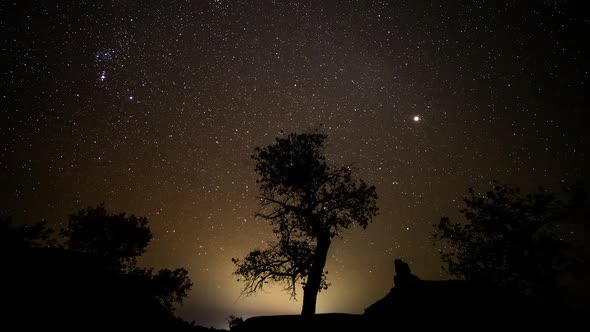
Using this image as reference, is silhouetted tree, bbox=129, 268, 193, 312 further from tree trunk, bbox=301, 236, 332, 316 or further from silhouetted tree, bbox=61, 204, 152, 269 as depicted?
tree trunk, bbox=301, 236, 332, 316

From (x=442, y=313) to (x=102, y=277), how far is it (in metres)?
19.5

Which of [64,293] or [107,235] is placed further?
[107,235]

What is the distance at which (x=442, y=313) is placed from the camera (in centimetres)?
1184

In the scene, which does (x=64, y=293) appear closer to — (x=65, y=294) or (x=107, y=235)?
(x=65, y=294)

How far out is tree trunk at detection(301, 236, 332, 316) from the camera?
16141 millimetres

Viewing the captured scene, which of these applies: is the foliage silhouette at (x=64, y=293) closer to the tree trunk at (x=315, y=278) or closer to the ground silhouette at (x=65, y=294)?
the ground silhouette at (x=65, y=294)

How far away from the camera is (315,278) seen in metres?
16.8

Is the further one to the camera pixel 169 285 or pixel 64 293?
pixel 169 285

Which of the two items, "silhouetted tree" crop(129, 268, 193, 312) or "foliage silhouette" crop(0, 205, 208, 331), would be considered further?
"silhouetted tree" crop(129, 268, 193, 312)

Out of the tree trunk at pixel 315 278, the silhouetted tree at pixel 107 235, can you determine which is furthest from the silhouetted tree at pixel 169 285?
the tree trunk at pixel 315 278

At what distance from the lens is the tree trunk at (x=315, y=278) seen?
1614cm

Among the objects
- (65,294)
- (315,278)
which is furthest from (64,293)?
(315,278)

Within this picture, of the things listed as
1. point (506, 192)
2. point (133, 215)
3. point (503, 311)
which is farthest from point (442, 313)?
point (133, 215)

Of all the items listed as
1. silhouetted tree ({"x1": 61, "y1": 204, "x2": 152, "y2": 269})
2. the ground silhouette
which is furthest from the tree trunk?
silhouetted tree ({"x1": 61, "y1": 204, "x2": 152, "y2": 269})
